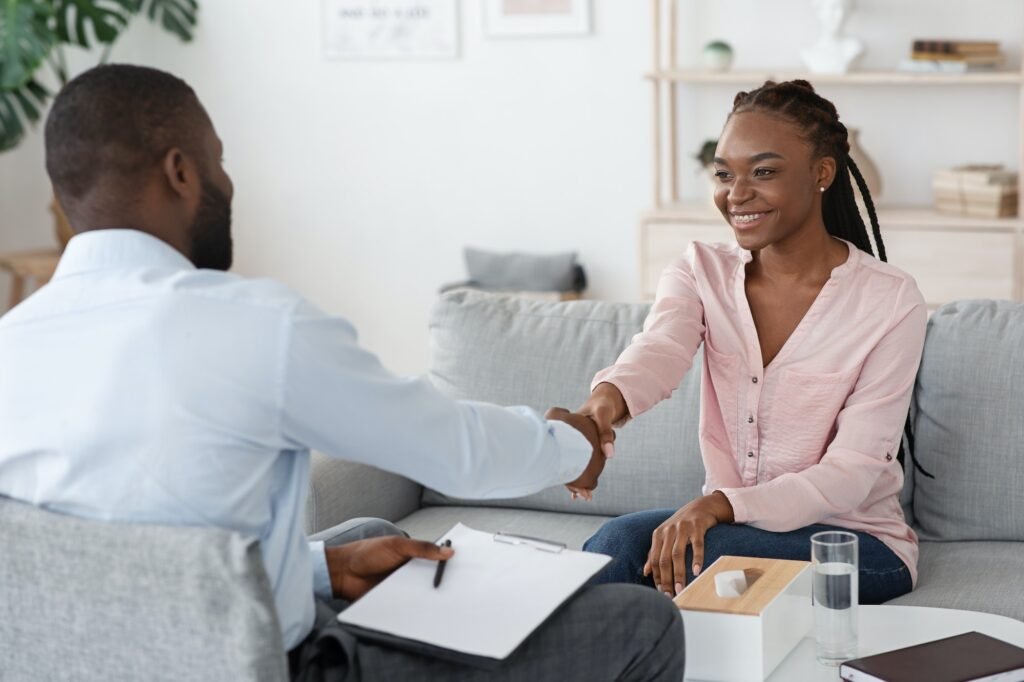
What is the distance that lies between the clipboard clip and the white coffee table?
25 centimetres

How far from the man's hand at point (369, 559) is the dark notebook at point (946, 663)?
503 millimetres

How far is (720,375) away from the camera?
7.26ft

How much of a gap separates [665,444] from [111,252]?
4.32ft

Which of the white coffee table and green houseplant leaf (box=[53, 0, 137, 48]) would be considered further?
green houseplant leaf (box=[53, 0, 137, 48])

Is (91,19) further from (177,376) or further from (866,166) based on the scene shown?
(177,376)

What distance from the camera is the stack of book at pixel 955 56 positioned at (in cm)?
412

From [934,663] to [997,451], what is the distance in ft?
2.47

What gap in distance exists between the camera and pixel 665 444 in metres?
2.52

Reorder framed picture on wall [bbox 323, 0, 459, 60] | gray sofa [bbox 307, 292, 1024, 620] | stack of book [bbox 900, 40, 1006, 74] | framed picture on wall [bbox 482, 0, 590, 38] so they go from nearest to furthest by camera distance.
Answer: gray sofa [bbox 307, 292, 1024, 620] < stack of book [bbox 900, 40, 1006, 74] < framed picture on wall [bbox 482, 0, 590, 38] < framed picture on wall [bbox 323, 0, 459, 60]

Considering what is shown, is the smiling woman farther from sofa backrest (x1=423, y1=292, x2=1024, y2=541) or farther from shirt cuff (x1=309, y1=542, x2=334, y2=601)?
shirt cuff (x1=309, y1=542, x2=334, y2=601)

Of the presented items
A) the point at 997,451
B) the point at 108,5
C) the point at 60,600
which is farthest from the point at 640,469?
the point at 108,5

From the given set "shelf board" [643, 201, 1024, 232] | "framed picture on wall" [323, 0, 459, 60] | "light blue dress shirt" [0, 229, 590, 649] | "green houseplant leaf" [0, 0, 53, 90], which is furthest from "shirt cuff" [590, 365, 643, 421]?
"green houseplant leaf" [0, 0, 53, 90]

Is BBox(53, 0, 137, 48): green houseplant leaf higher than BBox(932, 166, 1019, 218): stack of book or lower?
higher

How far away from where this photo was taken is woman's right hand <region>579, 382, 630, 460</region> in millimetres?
2045
